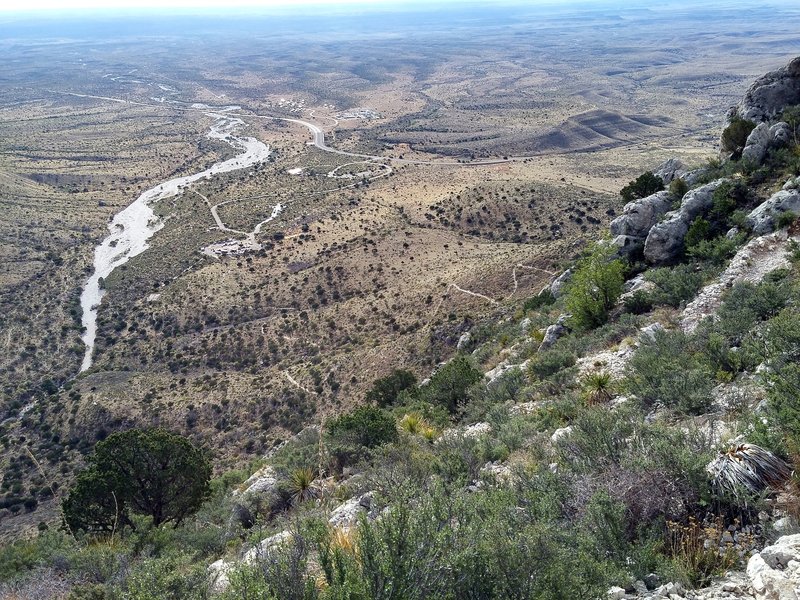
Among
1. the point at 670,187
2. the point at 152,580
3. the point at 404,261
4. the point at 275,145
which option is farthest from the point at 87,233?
the point at 152,580

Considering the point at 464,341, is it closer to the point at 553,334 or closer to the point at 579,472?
the point at 553,334

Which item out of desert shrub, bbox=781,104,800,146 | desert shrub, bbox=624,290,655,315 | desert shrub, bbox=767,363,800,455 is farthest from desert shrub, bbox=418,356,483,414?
desert shrub, bbox=781,104,800,146

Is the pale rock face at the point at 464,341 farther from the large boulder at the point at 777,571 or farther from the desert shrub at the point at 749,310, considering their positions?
the large boulder at the point at 777,571

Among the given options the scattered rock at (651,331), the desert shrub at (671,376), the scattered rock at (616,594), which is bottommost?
the scattered rock at (651,331)

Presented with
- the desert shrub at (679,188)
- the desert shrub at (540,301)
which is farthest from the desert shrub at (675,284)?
the desert shrub at (540,301)

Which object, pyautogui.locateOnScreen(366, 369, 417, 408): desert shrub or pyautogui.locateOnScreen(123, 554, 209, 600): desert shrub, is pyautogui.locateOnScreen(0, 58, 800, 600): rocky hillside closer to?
pyautogui.locateOnScreen(123, 554, 209, 600): desert shrub
